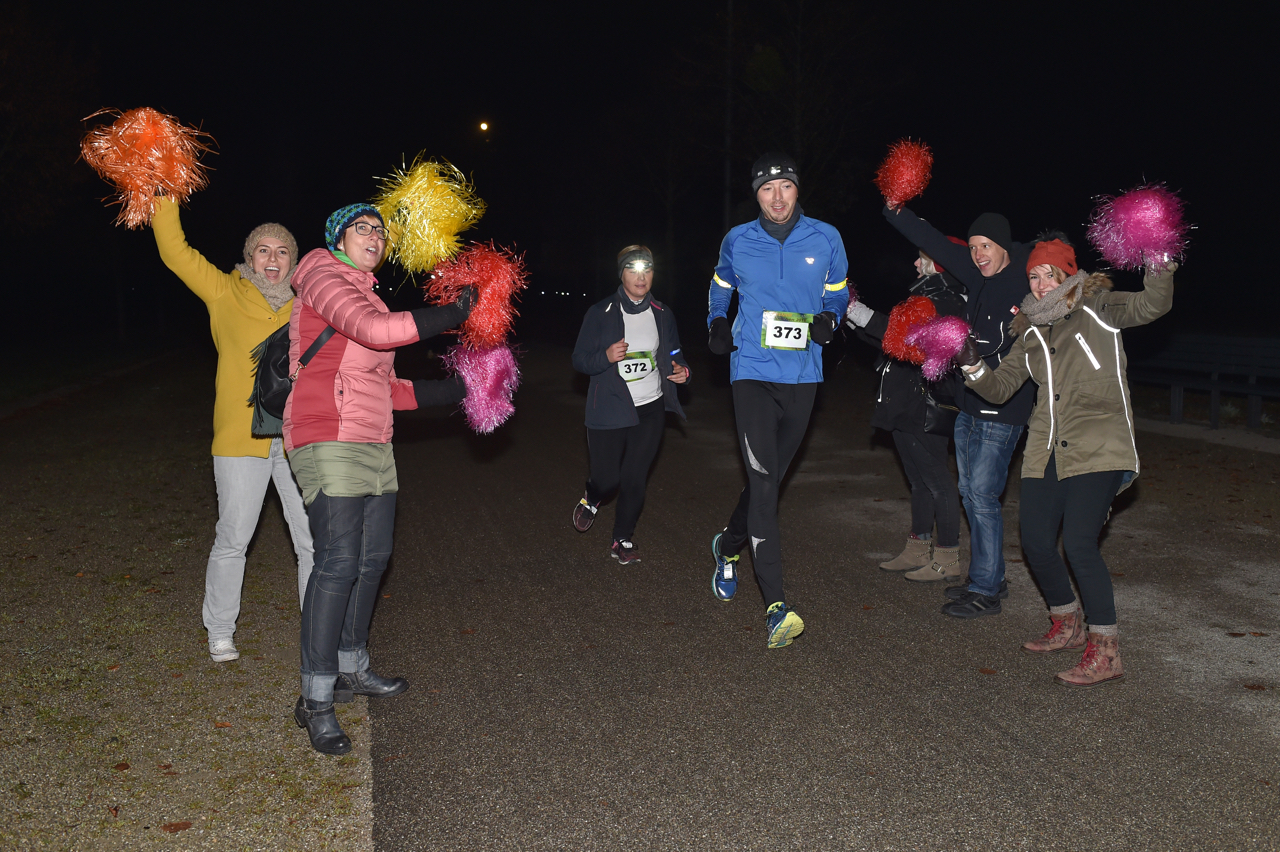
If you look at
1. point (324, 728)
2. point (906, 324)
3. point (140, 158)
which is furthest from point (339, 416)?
point (906, 324)

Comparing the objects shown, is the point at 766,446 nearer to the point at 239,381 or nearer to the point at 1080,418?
the point at 1080,418

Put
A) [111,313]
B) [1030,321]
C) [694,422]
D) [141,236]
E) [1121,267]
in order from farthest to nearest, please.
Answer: [111,313]
[141,236]
[694,422]
[1030,321]
[1121,267]

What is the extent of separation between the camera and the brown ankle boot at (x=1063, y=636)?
506 cm

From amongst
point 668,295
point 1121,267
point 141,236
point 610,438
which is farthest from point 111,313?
point 1121,267

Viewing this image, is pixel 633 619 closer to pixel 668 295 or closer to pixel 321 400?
pixel 321 400

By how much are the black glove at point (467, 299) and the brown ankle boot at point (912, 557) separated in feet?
12.6

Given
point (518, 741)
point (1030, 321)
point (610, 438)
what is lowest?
point (518, 741)

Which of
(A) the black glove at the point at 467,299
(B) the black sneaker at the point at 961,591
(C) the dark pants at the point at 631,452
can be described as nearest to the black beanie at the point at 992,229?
(B) the black sneaker at the point at 961,591

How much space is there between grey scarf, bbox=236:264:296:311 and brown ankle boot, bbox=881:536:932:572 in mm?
4173

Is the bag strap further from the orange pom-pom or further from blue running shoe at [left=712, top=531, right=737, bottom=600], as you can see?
blue running shoe at [left=712, top=531, right=737, bottom=600]

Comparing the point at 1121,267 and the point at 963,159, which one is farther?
the point at 963,159

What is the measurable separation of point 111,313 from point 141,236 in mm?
17758

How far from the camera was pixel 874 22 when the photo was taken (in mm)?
24297

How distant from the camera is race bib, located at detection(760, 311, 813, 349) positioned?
17.5 ft
